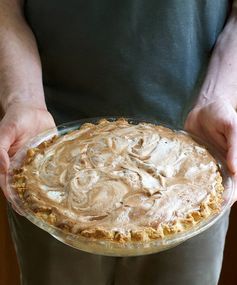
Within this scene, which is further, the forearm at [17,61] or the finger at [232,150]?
→ the forearm at [17,61]

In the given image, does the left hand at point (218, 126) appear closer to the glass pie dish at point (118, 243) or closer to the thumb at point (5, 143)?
the glass pie dish at point (118, 243)

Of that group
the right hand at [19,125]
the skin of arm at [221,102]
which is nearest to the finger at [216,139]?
the skin of arm at [221,102]

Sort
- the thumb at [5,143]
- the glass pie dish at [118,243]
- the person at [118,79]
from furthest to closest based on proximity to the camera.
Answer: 1. the person at [118,79]
2. the thumb at [5,143]
3. the glass pie dish at [118,243]

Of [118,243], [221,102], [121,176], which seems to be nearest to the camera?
[118,243]

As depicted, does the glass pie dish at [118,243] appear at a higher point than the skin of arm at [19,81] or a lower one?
lower

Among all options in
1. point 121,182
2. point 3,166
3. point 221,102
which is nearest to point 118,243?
point 121,182

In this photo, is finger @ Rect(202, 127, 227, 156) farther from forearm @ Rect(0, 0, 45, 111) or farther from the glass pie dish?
forearm @ Rect(0, 0, 45, 111)

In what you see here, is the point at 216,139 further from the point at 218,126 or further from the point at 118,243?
the point at 118,243
